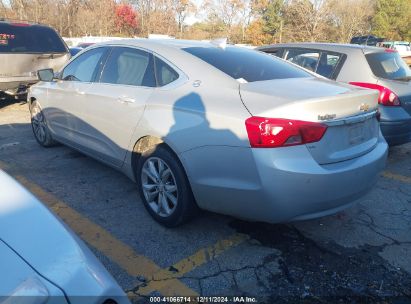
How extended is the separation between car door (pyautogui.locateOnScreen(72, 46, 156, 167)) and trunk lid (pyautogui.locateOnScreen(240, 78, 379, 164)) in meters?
1.06

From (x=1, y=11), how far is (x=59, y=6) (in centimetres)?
684

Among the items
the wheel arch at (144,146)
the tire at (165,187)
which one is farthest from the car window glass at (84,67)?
the tire at (165,187)

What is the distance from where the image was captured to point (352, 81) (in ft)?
16.6

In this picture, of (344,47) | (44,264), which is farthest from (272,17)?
(44,264)

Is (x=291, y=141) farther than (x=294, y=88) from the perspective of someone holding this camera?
No

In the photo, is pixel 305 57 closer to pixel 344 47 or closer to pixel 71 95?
pixel 344 47

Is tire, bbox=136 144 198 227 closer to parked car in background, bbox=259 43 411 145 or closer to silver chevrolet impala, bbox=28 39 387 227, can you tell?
silver chevrolet impala, bbox=28 39 387 227

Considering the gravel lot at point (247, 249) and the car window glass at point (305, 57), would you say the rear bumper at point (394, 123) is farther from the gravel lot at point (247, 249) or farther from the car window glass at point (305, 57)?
the car window glass at point (305, 57)

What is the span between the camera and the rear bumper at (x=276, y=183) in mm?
2436

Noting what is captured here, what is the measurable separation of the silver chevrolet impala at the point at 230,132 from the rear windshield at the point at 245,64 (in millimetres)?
12

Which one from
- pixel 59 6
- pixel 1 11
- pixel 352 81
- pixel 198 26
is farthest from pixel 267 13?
pixel 352 81

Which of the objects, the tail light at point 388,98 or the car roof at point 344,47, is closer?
the tail light at point 388,98

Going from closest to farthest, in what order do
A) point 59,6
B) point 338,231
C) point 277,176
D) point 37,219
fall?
point 37,219 < point 277,176 < point 338,231 < point 59,6

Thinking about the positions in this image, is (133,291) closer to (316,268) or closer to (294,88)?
(316,268)
